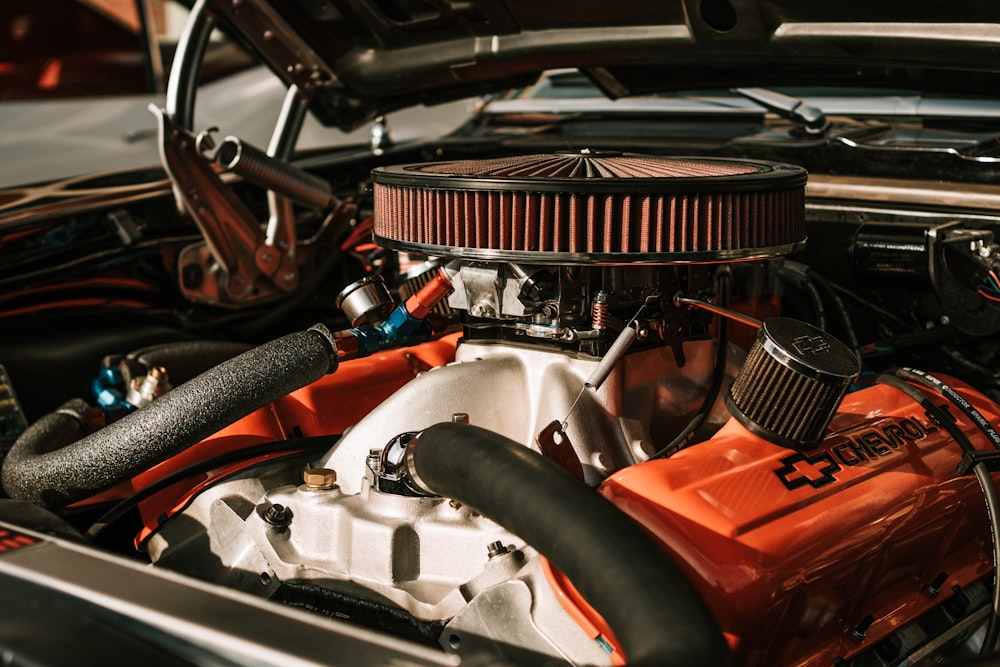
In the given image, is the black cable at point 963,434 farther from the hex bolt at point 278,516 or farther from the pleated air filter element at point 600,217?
the hex bolt at point 278,516

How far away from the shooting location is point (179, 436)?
105 cm

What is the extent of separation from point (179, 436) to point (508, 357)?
341 millimetres

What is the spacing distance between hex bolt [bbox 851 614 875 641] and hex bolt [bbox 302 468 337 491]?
0.53 m

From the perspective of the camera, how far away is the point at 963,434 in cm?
113

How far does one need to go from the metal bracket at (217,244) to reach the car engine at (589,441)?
228 millimetres

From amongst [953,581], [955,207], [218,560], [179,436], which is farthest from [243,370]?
[955,207]

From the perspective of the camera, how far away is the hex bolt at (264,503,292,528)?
1053mm

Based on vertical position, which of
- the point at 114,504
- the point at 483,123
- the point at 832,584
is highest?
the point at 483,123

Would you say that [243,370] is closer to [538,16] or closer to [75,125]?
[538,16]

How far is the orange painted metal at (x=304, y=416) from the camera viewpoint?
1.21 metres

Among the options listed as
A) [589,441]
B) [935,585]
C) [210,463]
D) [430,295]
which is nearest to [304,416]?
[210,463]

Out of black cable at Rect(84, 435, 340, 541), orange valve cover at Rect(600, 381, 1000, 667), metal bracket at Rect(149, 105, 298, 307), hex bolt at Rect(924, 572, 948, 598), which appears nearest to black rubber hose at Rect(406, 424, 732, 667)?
orange valve cover at Rect(600, 381, 1000, 667)

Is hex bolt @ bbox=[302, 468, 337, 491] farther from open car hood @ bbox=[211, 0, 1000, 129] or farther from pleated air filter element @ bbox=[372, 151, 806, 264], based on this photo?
open car hood @ bbox=[211, 0, 1000, 129]

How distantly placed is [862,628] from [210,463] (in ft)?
2.31
